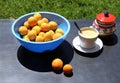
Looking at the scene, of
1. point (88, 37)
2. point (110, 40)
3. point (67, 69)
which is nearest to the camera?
point (67, 69)

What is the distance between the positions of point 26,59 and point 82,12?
1418mm

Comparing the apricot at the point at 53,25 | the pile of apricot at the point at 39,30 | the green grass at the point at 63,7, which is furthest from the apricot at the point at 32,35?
the green grass at the point at 63,7

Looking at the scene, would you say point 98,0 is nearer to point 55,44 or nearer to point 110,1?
point 110,1

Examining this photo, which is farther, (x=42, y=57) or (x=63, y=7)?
(x=63, y=7)

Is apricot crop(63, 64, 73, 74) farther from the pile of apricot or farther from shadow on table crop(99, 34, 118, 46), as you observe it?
shadow on table crop(99, 34, 118, 46)

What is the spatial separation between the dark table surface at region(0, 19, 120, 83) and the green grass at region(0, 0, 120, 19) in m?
1.18

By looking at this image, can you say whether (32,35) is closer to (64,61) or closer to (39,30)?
(39,30)

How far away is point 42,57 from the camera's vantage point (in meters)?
1.26

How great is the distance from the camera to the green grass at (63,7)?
2.55 m

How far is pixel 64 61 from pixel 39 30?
0.18 meters

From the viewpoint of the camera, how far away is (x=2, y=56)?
126cm

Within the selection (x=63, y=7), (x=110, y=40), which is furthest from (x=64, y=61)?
(x=63, y=7)

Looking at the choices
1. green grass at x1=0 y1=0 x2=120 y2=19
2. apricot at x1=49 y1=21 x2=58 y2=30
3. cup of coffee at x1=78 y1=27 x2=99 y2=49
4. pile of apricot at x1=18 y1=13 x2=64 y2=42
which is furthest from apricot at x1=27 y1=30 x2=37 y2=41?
green grass at x1=0 y1=0 x2=120 y2=19

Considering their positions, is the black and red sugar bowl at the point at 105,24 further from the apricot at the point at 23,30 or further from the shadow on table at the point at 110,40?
the apricot at the point at 23,30
